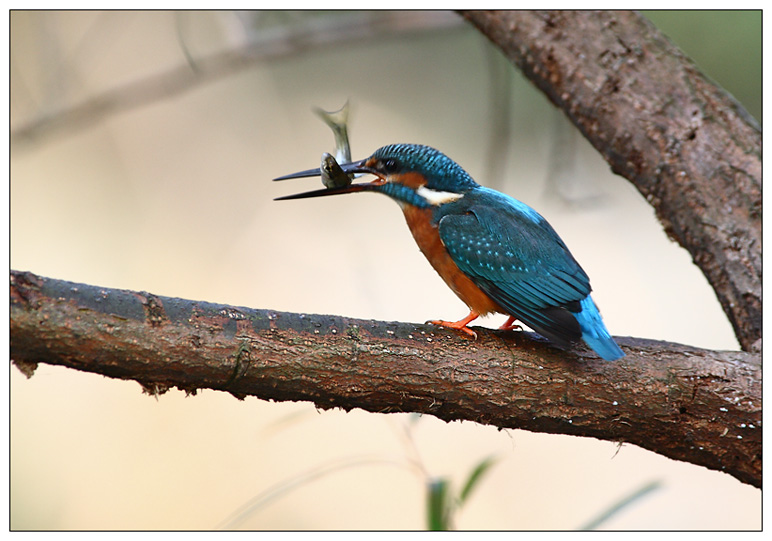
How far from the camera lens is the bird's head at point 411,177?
8.41 ft

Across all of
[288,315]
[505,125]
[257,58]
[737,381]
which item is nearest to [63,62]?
[257,58]

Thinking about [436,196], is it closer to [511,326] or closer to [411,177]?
[411,177]

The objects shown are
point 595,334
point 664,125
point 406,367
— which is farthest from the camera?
point 664,125

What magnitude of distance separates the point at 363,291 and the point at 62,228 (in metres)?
1.63

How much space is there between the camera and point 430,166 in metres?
2.56

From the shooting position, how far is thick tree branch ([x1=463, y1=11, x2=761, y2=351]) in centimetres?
281

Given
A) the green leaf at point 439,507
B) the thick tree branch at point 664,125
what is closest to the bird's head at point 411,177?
the thick tree branch at point 664,125

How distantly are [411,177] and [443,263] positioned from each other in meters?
0.35

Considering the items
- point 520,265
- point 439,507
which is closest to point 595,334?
point 520,265

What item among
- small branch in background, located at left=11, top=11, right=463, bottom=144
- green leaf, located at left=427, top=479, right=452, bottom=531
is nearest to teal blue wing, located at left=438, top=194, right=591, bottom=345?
green leaf, located at left=427, top=479, right=452, bottom=531

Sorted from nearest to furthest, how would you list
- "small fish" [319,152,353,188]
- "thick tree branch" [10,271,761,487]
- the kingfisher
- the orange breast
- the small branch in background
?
"thick tree branch" [10,271,761,487]
the kingfisher
the orange breast
"small fish" [319,152,353,188]
the small branch in background

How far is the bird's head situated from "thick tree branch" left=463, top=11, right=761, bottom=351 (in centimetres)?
82

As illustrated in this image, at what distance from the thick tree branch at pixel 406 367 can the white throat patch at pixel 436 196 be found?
0.54 meters

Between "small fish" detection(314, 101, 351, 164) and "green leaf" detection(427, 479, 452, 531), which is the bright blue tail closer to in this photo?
"green leaf" detection(427, 479, 452, 531)
